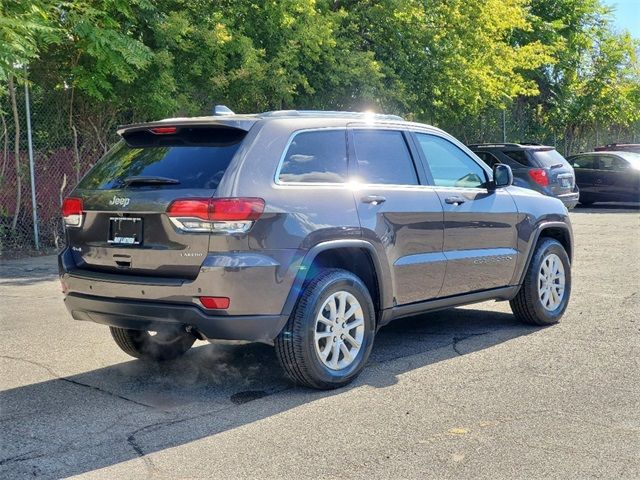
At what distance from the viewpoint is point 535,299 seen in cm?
697

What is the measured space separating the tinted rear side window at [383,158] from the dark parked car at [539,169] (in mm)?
10663

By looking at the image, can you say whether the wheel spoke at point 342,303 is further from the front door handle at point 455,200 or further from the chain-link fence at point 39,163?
the chain-link fence at point 39,163

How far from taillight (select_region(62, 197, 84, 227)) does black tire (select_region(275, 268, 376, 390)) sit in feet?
5.27

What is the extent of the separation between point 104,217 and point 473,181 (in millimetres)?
3060

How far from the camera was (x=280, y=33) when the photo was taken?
14.6m

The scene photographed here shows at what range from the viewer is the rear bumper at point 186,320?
4.77 meters

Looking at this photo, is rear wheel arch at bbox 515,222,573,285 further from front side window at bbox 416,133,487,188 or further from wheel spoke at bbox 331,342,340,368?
wheel spoke at bbox 331,342,340,368

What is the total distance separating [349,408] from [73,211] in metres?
2.29

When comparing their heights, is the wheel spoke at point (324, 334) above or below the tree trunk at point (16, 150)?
below

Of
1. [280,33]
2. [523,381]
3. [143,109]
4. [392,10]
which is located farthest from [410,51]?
[523,381]

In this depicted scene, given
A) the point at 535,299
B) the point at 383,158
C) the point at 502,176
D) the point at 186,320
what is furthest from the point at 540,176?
the point at 186,320

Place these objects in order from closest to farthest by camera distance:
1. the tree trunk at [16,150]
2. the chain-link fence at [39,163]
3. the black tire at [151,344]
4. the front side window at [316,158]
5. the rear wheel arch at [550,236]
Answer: the front side window at [316,158]
the black tire at [151,344]
the rear wheel arch at [550,236]
the tree trunk at [16,150]
the chain-link fence at [39,163]

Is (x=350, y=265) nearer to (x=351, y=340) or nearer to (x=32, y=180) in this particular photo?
(x=351, y=340)

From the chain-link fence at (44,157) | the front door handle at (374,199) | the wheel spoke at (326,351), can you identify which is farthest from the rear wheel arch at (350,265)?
the chain-link fence at (44,157)
